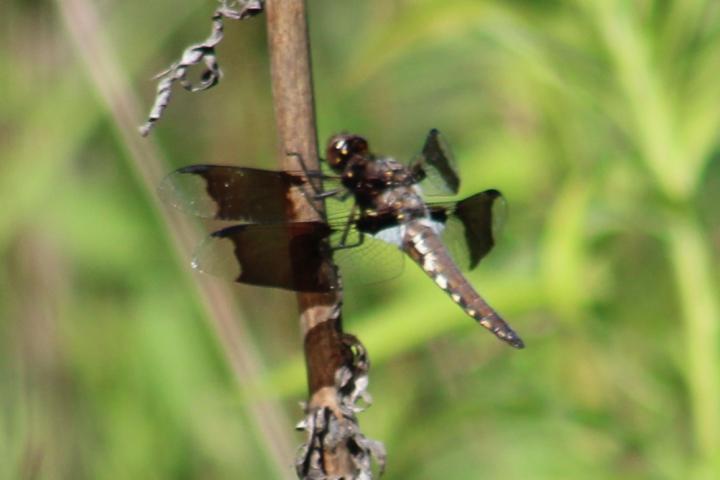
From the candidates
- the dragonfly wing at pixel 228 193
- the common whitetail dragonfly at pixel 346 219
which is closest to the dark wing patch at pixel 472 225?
the common whitetail dragonfly at pixel 346 219

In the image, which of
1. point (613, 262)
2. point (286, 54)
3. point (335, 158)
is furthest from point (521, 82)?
point (286, 54)

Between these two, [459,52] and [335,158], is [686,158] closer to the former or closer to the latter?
[335,158]

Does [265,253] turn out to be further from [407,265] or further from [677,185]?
[407,265]

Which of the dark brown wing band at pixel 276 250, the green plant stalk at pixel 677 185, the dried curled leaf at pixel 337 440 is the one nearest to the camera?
the dried curled leaf at pixel 337 440

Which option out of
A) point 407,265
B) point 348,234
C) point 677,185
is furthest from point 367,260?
point 407,265

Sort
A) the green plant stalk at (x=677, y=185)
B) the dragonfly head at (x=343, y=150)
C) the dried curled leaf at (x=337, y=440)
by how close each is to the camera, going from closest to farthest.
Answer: the dried curled leaf at (x=337, y=440), the dragonfly head at (x=343, y=150), the green plant stalk at (x=677, y=185)

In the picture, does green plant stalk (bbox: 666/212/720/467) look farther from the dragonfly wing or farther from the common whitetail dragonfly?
the dragonfly wing

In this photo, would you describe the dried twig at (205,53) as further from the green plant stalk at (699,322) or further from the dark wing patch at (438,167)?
the green plant stalk at (699,322)

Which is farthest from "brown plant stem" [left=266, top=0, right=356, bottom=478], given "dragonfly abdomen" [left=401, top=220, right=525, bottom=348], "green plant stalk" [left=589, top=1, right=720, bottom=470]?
"green plant stalk" [left=589, top=1, right=720, bottom=470]
